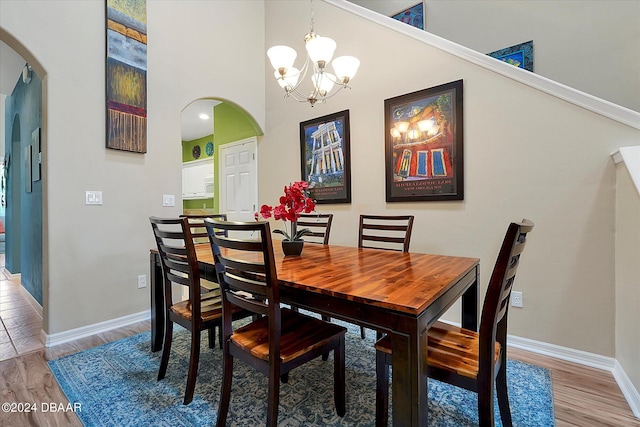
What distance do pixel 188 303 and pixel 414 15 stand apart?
173 inches

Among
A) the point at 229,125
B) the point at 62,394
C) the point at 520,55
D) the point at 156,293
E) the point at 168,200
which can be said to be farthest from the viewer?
the point at 229,125

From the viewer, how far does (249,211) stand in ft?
14.7

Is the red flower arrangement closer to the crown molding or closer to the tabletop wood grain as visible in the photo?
the tabletop wood grain

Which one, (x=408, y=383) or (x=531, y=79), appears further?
(x=531, y=79)

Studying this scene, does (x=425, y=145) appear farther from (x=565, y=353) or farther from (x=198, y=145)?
(x=198, y=145)

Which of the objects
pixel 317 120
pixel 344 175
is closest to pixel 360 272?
pixel 344 175

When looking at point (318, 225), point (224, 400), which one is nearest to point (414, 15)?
point (318, 225)

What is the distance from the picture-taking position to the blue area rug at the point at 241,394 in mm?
1478

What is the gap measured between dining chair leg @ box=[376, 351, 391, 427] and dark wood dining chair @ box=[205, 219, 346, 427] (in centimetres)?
25

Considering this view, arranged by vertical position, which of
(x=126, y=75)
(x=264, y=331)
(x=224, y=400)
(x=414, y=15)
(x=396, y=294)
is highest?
(x=414, y=15)

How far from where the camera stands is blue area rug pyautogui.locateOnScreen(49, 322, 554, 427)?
1.48 metres

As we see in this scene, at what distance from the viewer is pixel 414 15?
13.0ft

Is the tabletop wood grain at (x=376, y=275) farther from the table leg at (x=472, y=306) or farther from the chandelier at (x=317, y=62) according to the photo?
the chandelier at (x=317, y=62)

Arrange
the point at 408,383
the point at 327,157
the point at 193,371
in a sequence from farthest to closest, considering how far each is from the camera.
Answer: the point at 327,157 < the point at 193,371 < the point at 408,383
